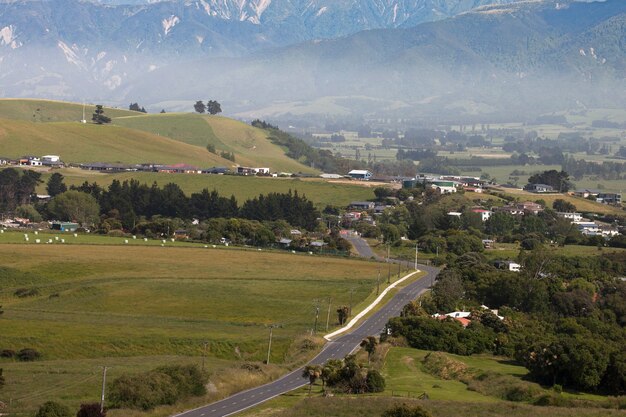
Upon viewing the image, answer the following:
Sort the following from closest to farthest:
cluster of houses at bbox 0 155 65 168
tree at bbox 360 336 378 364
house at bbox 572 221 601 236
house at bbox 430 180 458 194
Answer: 1. tree at bbox 360 336 378 364
2. house at bbox 572 221 601 236
3. house at bbox 430 180 458 194
4. cluster of houses at bbox 0 155 65 168

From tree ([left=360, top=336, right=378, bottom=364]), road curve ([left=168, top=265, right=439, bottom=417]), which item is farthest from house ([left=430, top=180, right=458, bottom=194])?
tree ([left=360, top=336, right=378, bottom=364])

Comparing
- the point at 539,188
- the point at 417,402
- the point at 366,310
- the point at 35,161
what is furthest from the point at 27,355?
the point at 539,188

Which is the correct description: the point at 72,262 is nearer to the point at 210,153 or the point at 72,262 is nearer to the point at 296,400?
the point at 296,400

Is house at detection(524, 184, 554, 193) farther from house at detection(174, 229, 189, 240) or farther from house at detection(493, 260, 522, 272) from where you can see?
house at detection(493, 260, 522, 272)

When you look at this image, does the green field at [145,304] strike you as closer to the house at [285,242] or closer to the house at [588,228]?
the house at [285,242]

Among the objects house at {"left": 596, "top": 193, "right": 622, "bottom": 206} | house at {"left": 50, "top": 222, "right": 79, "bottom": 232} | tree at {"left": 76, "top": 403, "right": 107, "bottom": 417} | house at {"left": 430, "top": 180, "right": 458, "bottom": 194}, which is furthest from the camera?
house at {"left": 596, "top": 193, "right": 622, "bottom": 206}

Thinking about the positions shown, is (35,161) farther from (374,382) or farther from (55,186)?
(374,382)
